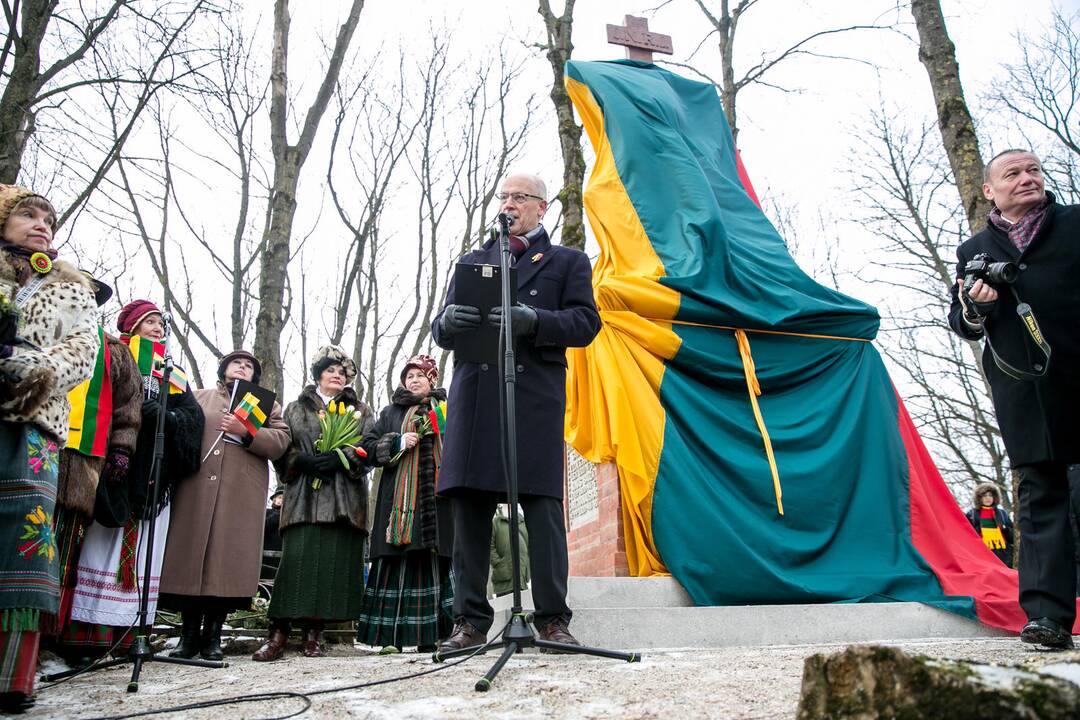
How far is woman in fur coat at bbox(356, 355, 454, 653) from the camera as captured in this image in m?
5.08

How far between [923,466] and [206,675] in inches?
162

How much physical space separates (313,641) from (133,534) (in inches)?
43.9

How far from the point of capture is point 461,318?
3385 millimetres

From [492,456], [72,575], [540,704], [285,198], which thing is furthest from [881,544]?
[285,198]

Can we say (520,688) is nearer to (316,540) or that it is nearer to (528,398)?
(528,398)

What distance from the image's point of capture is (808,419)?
5.39 meters

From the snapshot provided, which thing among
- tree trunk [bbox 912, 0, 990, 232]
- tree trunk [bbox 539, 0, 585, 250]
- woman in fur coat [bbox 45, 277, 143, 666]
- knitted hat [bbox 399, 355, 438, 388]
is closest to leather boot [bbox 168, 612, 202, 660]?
woman in fur coat [bbox 45, 277, 143, 666]

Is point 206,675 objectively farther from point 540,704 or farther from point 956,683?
point 956,683

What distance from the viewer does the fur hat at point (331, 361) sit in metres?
5.73

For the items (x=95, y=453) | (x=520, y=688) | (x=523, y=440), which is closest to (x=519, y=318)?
(x=523, y=440)

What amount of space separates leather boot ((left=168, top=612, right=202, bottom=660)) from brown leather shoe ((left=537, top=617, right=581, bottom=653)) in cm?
212

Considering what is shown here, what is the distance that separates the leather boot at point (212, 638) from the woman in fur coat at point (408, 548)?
32.0 inches

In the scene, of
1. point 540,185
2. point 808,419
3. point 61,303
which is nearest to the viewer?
point 61,303

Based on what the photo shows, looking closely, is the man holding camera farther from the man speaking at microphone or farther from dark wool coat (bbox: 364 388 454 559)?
dark wool coat (bbox: 364 388 454 559)
